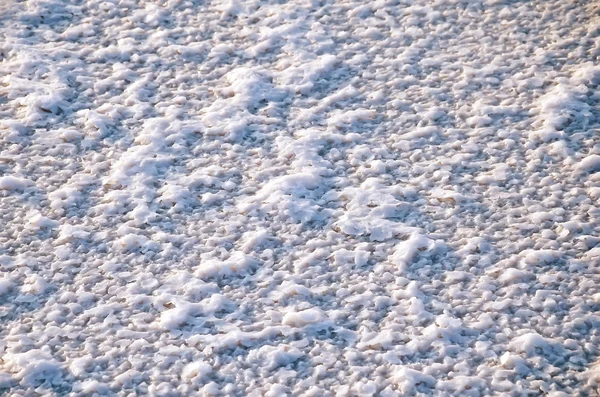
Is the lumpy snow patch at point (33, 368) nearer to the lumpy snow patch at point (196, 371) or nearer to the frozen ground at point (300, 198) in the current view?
the frozen ground at point (300, 198)

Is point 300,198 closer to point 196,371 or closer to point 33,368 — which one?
point 196,371

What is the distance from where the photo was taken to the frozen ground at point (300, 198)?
3.36ft

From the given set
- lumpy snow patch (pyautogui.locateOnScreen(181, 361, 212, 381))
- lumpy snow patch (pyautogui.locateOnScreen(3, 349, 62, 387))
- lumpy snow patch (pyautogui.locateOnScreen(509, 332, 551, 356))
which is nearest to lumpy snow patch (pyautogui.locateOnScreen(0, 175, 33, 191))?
lumpy snow patch (pyautogui.locateOnScreen(3, 349, 62, 387))

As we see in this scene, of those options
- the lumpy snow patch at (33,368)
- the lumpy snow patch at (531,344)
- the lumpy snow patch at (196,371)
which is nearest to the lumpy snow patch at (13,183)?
the lumpy snow patch at (33,368)

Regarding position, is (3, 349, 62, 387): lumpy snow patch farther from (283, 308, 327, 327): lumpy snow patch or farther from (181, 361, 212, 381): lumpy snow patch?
(283, 308, 327, 327): lumpy snow patch

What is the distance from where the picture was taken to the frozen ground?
1025 millimetres

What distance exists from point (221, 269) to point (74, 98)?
0.52m

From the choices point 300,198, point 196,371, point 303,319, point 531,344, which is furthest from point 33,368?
point 531,344

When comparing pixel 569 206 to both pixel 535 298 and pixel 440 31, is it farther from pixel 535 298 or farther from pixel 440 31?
pixel 440 31

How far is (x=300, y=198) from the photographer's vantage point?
1.26m

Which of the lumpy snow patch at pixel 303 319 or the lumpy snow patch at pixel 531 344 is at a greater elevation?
the lumpy snow patch at pixel 303 319

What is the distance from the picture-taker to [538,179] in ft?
4.16

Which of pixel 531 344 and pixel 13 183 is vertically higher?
pixel 13 183

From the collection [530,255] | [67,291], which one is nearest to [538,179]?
[530,255]
